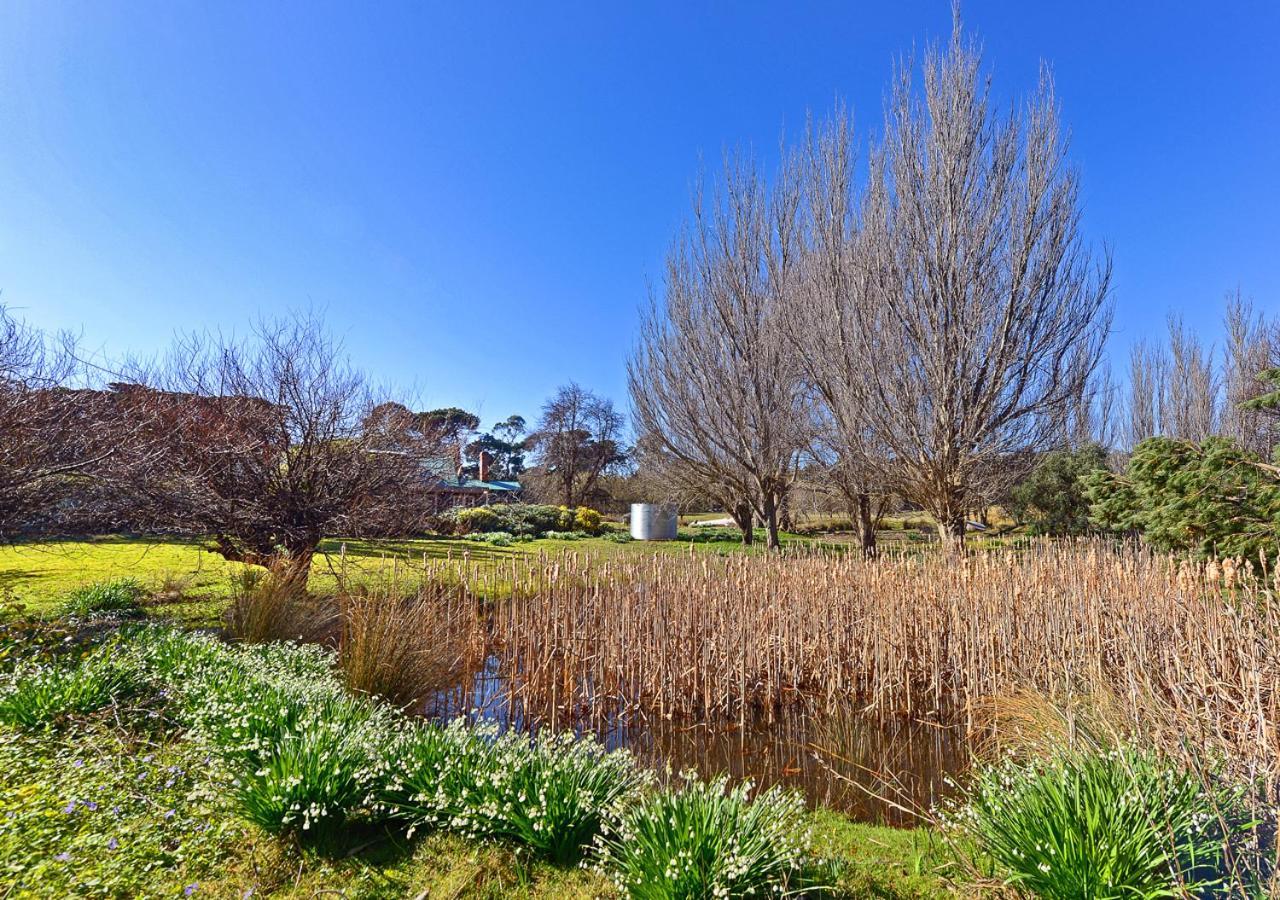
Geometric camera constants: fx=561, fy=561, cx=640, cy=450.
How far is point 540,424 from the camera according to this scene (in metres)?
30.5

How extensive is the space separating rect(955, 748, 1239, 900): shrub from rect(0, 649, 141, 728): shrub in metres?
4.59

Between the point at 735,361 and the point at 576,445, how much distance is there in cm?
1824

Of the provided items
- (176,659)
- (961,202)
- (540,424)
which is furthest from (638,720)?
(540,424)

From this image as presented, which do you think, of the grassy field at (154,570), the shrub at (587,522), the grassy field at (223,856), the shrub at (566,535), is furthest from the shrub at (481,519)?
the grassy field at (223,856)

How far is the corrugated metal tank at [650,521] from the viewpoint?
1941cm

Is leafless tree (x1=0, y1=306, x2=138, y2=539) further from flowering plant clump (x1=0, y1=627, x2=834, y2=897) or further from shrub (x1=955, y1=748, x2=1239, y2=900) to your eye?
shrub (x1=955, y1=748, x2=1239, y2=900)

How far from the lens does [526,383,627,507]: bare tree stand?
28547mm

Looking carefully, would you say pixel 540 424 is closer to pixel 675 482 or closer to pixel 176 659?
pixel 675 482

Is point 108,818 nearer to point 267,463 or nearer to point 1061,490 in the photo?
point 267,463

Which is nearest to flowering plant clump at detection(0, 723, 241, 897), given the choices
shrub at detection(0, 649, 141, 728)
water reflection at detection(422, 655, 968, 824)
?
shrub at detection(0, 649, 141, 728)

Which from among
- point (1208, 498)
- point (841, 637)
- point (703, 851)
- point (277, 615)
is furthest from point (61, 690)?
point (1208, 498)

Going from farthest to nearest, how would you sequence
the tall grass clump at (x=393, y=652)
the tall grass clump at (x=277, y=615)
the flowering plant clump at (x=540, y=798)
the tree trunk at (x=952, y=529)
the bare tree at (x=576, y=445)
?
the bare tree at (x=576, y=445)
the tree trunk at (x=952, y=529)
the tall grass clump at (x=277, y=615)
the tall grass clump at (x=393, y=652)
the flowering plant clump at (x=540, y=798)

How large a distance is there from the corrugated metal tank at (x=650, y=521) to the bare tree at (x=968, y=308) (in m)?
11.4

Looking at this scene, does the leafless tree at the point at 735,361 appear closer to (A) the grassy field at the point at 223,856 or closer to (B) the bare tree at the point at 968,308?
(B) the bare tree at the point at 968,308
